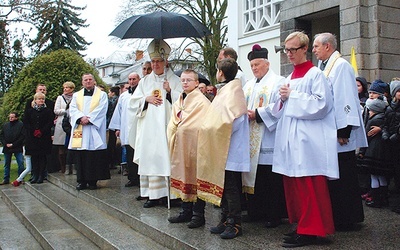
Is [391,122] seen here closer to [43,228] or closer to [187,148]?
[187,148]

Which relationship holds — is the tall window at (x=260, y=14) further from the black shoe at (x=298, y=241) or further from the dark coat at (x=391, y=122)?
the black shoe at (x=298, y=241)

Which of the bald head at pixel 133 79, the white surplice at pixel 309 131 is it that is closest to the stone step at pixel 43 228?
the bald head at pixel 133 79

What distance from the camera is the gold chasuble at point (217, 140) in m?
4.65

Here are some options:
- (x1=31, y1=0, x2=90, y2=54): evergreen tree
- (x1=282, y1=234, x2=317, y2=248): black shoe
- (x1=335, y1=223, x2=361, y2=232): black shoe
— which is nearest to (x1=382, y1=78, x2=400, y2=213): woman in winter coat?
(x1=335, y1=223, x2=361, y2=232): black shoe

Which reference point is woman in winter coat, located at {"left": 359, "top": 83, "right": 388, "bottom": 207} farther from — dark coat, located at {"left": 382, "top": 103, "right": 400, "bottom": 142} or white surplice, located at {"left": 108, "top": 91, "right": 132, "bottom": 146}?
white surplice, located at {"left": 108, "top": 91, "right": 132, "bottom": 146}

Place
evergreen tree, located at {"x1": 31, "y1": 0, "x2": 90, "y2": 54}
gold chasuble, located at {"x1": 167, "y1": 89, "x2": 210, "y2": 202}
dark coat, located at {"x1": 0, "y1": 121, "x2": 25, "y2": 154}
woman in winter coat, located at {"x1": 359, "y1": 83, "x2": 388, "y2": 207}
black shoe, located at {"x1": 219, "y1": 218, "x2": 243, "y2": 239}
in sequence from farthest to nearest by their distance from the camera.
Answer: evergreen tree, located at {"x1": 31, "y1": 0, "x2": 90, "y2": 54}
dark coat, located at {"x1": 0, "y1": 121, "x2": 25, "y2": 154}
woman in winter coat, located at {"x1": 359, "y1": 83, "x2": 388, "y2": 207}
gold chasuble, located at {"x1": 167, "y1": 89, "x2": 210, "y2": 202}
black shoe, located at {"x1": 219, "y1": 218, "x2": 243, "y2": 239}

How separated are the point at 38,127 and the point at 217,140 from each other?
6768mm

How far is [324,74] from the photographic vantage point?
15.0 feet

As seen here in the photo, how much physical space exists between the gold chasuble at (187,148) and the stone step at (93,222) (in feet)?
2.20

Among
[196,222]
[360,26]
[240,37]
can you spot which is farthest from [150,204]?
[240,37]

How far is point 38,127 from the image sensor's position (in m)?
10.4

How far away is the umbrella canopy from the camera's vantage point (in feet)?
20.6

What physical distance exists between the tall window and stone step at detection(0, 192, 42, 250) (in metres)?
8.23

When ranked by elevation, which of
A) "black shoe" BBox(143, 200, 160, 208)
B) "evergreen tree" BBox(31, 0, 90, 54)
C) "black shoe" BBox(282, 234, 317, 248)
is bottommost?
"black shoe" BBox(143, 200, 160, 208)
